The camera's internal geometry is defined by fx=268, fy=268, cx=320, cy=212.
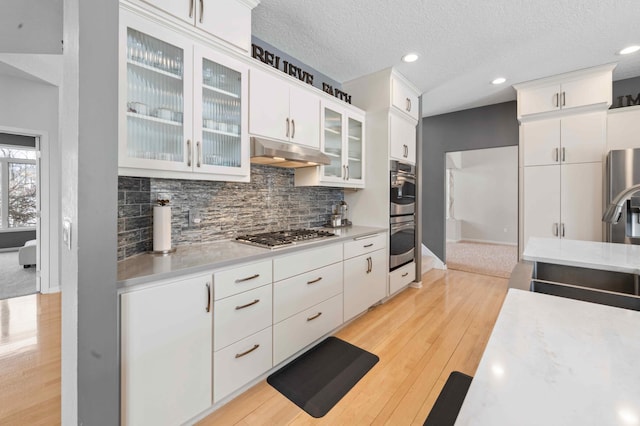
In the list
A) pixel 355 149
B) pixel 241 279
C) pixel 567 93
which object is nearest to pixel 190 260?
pixel 241 279

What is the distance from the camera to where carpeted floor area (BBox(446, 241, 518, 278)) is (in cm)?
468

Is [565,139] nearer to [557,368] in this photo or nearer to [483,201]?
[557,368]

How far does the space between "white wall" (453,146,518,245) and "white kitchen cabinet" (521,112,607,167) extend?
425 centimetres

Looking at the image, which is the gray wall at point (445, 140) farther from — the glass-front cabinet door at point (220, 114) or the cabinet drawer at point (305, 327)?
the glass-front cabinet door at point (220, 114)

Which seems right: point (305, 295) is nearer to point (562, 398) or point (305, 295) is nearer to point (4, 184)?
point (562, 398)

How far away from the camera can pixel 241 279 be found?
5.33 feet

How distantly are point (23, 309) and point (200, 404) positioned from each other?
10.2 ft

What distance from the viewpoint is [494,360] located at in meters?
0.55

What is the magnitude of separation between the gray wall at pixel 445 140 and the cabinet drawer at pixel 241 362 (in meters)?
3.89

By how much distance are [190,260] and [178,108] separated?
94 cm

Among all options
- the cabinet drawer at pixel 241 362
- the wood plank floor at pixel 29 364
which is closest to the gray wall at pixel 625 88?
the cabinet drawer at pixel 241 362

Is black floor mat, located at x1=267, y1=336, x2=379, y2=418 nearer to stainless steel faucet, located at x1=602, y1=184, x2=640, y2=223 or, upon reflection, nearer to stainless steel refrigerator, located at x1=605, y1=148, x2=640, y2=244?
stainless steel faucet, located at x1=602, y1=184, x2=640, y2=223

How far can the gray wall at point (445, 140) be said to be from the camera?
13.5 feet

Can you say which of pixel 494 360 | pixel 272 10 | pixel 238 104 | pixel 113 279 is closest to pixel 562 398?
pixel 494 360
